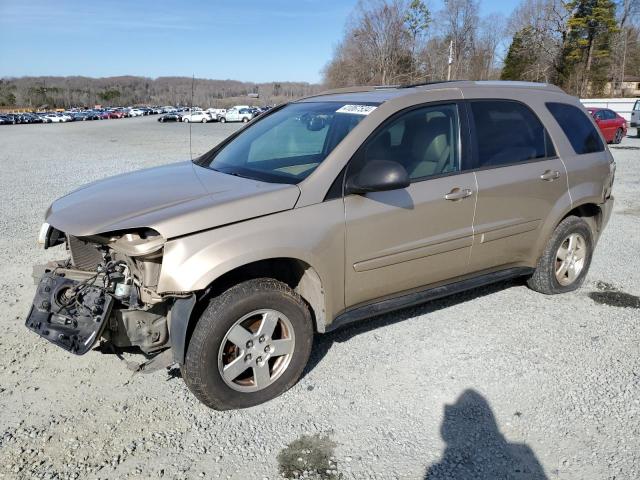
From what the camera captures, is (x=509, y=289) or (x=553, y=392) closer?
(x=553, y=392)

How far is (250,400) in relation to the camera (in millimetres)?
3217

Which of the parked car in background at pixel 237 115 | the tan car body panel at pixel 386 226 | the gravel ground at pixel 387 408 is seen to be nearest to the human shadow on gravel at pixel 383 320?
the gravel ground at pixel 387 408

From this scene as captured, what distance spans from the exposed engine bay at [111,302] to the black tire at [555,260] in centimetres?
333

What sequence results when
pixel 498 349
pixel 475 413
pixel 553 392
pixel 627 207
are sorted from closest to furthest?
1. pixel 475 413
2. pixel 553 392
3. pixel 498 349
4. pixel 627 207

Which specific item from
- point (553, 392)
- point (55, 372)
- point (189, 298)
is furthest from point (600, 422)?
point (55, 372)

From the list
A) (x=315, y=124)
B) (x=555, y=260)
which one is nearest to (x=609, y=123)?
(x=555, y=260)

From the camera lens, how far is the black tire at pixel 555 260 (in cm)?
468

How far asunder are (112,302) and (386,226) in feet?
5.77

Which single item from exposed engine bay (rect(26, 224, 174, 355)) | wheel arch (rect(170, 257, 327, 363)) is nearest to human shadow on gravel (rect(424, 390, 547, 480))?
wheel arch (rect(170, 257, 327, 363))

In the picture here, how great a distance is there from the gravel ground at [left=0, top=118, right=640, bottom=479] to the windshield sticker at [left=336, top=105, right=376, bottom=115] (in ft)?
5.68

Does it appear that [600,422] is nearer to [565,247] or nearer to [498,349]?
[498,349]

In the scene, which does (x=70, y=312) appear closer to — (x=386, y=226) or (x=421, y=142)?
(x=386, y=226)

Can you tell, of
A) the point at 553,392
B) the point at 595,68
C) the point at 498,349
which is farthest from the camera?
the point at 595,68

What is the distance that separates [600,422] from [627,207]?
702 cm
